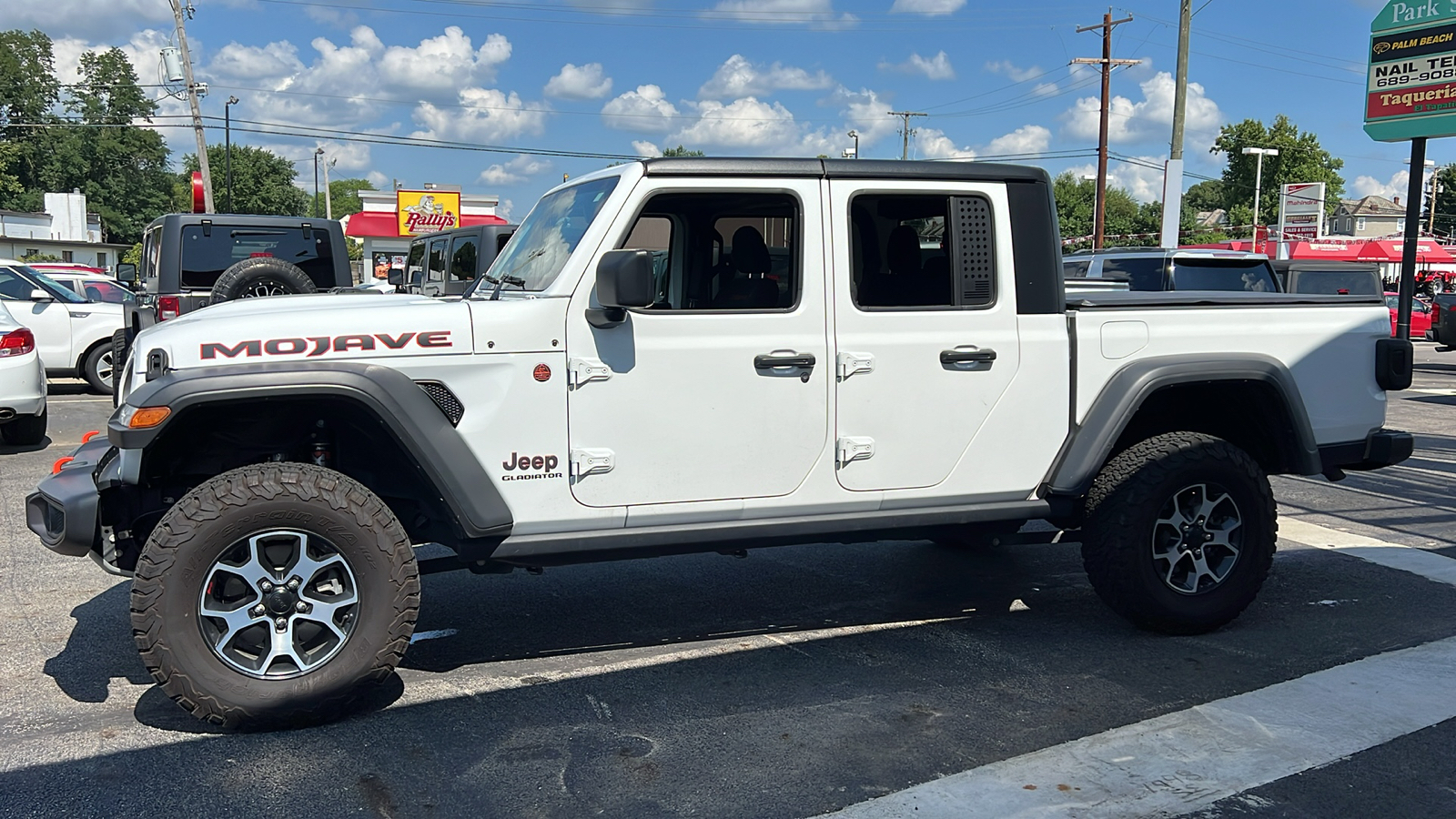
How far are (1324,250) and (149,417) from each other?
4780 cm

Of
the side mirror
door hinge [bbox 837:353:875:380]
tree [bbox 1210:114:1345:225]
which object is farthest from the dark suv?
tree [bbox 1210:114:1345:225]

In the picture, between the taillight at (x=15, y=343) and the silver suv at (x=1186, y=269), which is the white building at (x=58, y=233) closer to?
the taillight at (x=15, y=343)

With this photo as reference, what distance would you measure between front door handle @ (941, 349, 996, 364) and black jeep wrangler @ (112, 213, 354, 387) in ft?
24.0

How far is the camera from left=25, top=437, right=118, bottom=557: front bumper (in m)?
3.80

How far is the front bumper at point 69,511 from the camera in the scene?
380 centimetres

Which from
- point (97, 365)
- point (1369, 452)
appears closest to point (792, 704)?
point (1369, 452)

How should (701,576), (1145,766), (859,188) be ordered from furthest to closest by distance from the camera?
(701,576)
(859,188)
(1145,766)

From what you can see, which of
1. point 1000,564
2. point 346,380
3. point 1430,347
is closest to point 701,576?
point 1000,564

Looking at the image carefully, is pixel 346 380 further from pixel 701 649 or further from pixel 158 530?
pixel 701 649

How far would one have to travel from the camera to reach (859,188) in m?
4.48

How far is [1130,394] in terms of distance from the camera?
15.2ft

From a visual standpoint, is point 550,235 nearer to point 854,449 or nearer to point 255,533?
point 854,449

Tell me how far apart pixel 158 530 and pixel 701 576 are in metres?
2.93

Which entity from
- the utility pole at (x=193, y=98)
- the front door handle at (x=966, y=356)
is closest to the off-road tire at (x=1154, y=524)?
the front door handle at (x=966, y=356)
